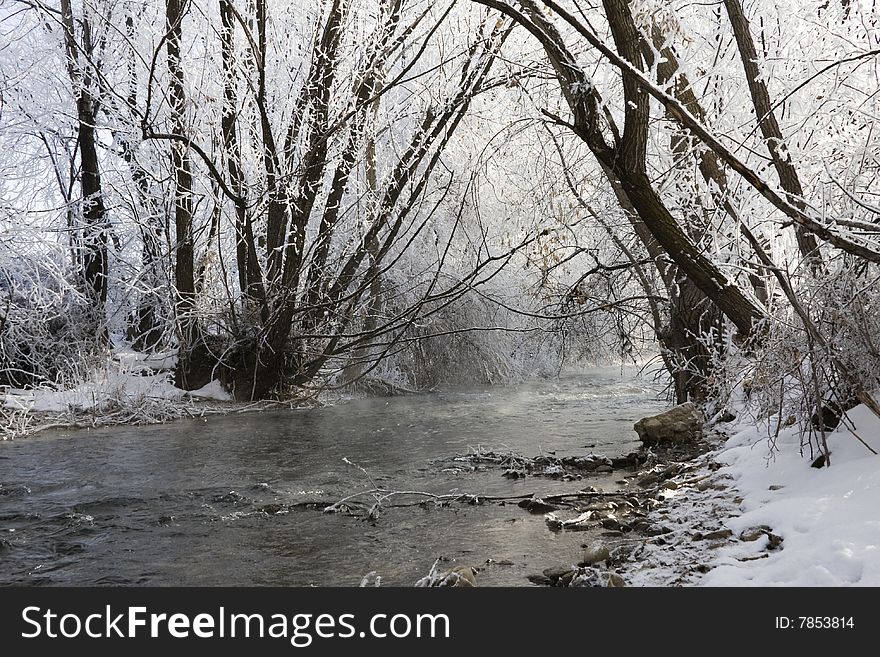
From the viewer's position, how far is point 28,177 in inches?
396

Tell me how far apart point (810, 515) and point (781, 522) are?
0.40ft

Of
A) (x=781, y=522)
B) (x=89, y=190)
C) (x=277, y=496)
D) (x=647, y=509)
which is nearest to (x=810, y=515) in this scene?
(x=781, y=522)

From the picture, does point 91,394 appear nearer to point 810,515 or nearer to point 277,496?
point 277,496

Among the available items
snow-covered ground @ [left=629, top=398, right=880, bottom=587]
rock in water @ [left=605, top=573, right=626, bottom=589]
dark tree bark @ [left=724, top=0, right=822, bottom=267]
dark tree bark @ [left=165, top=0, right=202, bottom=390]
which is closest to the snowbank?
snow-covered ground @ [left=629, top=398, right=880, bottom=587]

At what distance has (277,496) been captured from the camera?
14.8 ft

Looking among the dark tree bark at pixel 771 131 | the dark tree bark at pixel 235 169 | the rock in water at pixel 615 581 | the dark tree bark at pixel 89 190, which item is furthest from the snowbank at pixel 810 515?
the dark tree bark at pixel 89 190

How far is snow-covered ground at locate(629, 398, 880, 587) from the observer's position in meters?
2.37

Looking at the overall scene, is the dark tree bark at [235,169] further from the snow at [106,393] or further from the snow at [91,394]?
the snow at [91,394]

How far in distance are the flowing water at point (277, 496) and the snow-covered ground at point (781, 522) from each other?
498mm

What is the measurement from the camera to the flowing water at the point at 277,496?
126 inches

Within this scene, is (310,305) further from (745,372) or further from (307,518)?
(745,372)

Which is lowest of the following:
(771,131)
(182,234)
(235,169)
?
(771,131)

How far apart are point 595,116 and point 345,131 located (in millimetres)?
4719
